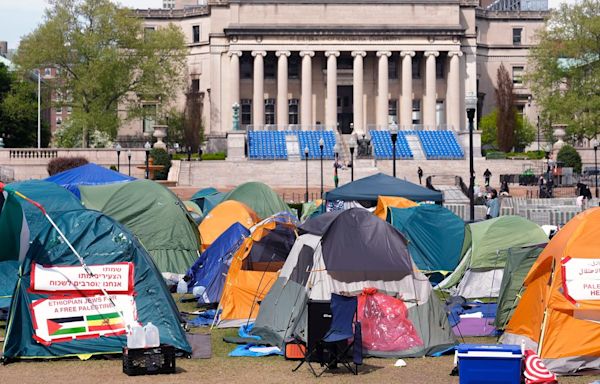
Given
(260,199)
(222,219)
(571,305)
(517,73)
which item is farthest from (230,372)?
(517,73)

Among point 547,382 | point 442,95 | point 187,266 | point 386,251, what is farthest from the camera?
point 442,95

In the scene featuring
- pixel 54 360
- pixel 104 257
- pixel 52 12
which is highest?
pixel 52 12

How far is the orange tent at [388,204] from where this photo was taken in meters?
31.0

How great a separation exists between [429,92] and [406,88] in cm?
189

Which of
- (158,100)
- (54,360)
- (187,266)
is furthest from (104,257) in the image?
(158,100)

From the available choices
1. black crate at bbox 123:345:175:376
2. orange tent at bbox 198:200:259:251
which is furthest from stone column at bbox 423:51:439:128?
black crate at bbox 123:345:175:376

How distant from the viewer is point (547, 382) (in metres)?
15.9

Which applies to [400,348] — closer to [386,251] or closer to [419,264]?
[386,251]

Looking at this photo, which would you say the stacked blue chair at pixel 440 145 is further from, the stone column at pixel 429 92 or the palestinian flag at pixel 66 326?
the palestinian flag at pixel 66 326

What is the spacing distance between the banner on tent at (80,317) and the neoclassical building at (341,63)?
236 feet

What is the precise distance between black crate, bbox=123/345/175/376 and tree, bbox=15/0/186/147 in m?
66.0

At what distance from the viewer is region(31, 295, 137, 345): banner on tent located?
18.3 metres

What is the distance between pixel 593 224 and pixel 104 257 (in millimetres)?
7547

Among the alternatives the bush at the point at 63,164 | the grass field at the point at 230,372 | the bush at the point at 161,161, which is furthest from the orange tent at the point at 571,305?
the bush at the point at 161,161
